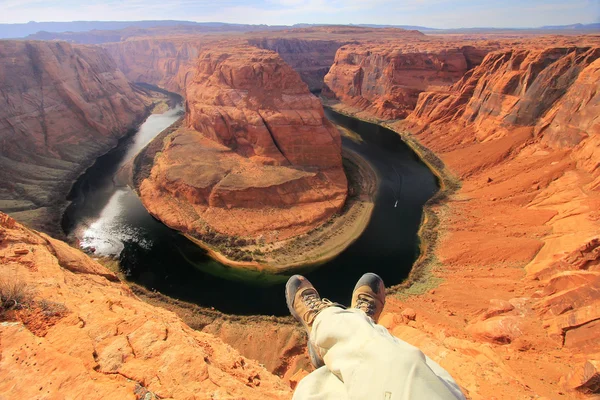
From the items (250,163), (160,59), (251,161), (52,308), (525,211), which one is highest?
(160,59)

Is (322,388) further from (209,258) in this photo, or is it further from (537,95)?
(537,95)

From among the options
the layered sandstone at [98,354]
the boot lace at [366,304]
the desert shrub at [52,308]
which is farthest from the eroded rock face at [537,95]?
the desert shrub at [52,308]

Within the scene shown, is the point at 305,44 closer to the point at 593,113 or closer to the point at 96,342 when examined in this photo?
the point at 593,113

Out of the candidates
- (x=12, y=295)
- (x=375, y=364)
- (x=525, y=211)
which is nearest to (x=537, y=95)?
(x=525, y=211)

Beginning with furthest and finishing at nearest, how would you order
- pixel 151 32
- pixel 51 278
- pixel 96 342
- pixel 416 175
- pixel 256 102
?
pixel 151 32 < pixel 416 175 < pixel 256 102 < pixel 51 278 < pixel 96 342

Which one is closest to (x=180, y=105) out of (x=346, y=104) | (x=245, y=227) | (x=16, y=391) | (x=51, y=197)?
(x=346, y=104)

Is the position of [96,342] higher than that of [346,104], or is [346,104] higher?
[346,104]

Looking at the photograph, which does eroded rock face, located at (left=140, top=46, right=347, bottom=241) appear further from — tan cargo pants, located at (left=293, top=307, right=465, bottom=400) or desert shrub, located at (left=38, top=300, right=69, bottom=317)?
tan cargo pants, located at (left=293, top=307, right=465, bottom=400)
